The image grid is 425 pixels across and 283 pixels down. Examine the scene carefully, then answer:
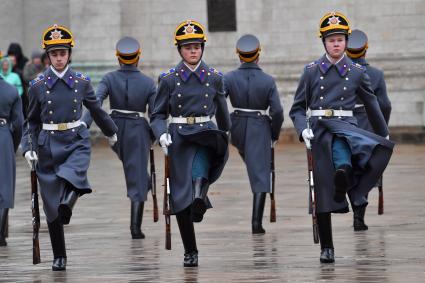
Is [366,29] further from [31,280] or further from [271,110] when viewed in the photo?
[31,280]

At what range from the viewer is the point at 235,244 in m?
14.7

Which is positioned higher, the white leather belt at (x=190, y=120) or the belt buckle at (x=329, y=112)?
the belt buckle at (x=329, y=112)

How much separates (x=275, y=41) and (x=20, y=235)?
16060 mm

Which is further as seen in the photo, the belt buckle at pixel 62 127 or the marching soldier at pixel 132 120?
the marching soldier at pixel 132 120

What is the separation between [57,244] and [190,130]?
137cm

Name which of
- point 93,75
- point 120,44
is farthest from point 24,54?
point 120,44

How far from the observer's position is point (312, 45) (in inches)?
1247

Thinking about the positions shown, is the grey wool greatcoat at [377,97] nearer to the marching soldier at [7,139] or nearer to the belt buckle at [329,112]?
the belt buckle at [329,112]

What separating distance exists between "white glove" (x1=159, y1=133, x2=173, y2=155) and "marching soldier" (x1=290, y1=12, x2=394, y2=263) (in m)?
1.01

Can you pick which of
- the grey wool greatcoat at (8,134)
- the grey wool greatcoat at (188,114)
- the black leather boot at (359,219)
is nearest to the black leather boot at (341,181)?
the grey wool greatcoat at (188,114)

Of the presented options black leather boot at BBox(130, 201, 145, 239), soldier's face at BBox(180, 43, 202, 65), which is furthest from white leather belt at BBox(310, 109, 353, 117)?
black leather boot at BBox(130, 201, 145, 239)

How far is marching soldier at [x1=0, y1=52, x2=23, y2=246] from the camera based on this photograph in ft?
50.2

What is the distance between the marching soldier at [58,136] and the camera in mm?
12938

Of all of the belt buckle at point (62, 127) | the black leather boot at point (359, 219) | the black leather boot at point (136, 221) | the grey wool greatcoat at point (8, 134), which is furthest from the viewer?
the black leather boot at point (136, 221)
